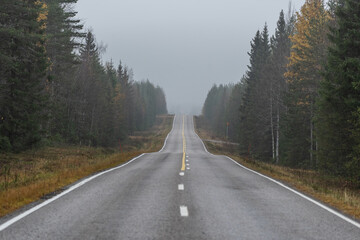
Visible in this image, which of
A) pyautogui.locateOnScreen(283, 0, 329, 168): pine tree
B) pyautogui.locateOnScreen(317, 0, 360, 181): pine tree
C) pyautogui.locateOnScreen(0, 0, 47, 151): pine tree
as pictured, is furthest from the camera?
pyautogui.locateOnScreen(283, 0, 329, 168): pine tree

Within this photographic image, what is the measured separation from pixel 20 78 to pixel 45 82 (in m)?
10.4

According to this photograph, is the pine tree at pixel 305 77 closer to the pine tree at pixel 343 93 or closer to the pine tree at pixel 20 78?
the pine tree at pixel 343 93

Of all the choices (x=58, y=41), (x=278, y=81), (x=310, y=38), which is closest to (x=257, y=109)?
(x=278, y=81)

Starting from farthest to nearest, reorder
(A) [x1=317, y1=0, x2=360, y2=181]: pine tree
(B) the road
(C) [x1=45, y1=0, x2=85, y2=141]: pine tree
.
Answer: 1. (C) [x1=45, y1=0, x2=85, y2=141]: pine tree
2. (A) [x1=317, y1=0, x2=360, y2=181]: pine tree
3. (B) the road

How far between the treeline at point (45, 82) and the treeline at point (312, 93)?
17.5 meters

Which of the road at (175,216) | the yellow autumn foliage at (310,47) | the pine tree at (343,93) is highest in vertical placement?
the yellow autumn foliage at (310,47)

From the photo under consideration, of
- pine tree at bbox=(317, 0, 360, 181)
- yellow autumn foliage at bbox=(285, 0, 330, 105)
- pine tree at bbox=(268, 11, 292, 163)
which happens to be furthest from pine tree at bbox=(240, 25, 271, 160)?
pine tree at bbox=(317, 0, 360, 181)

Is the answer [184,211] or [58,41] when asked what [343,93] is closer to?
[184,211]

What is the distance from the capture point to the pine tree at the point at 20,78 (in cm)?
1994

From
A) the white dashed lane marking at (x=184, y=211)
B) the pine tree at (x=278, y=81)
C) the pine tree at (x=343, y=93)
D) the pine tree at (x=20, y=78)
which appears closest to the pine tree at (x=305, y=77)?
the pine tree at (x=278, y=81)

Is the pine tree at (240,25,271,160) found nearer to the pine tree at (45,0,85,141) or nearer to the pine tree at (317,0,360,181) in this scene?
the pine tree at (317,0,360,181)

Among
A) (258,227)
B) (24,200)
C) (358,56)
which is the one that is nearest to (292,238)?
(258,227)

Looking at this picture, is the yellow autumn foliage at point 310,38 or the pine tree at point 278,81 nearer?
the yellow autumn foliage at point 310,38

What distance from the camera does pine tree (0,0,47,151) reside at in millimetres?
19938
